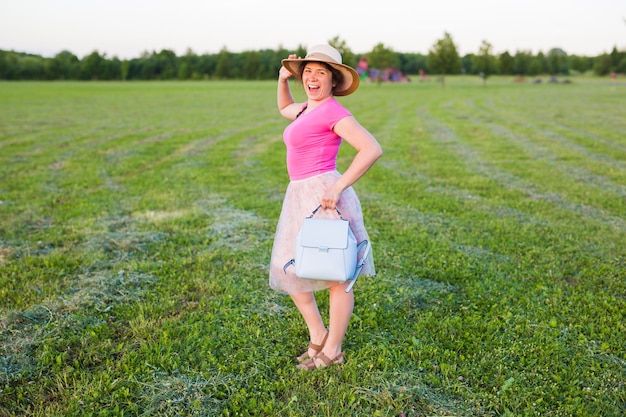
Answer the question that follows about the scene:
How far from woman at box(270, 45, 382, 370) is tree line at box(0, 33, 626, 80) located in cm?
6541

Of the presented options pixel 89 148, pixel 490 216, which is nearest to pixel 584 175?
pixel 490 216

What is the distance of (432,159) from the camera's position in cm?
1192

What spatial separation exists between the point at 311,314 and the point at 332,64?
1700 mm

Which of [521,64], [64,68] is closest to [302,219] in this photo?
[64,68]

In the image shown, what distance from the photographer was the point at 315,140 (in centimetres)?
309

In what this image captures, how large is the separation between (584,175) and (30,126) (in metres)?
18.0

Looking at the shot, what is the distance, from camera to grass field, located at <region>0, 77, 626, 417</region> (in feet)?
10.5

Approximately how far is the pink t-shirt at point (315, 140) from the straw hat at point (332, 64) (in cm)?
17

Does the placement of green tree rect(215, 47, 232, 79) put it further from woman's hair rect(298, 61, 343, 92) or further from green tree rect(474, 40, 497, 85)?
woman's hair rect(298, 61, 343, 92)

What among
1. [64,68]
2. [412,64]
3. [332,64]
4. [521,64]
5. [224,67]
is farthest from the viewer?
[412,64]

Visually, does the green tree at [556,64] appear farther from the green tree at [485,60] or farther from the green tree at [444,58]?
the green tree at [444,58]

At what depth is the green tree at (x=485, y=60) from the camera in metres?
72.5

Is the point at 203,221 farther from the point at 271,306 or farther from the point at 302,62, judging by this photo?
the point at 302,62

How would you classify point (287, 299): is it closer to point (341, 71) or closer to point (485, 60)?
point (341, 71)
